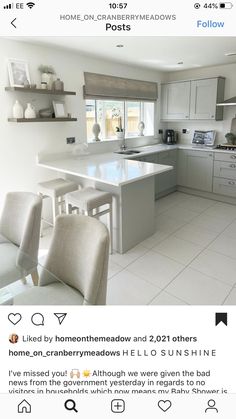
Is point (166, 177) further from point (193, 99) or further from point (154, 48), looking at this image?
point (154, 48)

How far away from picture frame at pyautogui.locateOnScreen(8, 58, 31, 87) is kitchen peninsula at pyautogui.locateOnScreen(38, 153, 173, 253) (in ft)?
2.54

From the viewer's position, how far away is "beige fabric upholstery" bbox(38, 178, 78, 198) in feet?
9.17

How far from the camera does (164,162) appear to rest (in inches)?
169

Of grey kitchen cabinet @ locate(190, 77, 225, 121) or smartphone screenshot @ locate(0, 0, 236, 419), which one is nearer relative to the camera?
smartphone screenshot @ locate(0, 0, 236, 419)

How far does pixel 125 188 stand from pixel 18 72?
158 cm

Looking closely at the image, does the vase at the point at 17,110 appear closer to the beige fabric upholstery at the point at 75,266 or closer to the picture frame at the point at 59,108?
the picture frame at the point at 59,108

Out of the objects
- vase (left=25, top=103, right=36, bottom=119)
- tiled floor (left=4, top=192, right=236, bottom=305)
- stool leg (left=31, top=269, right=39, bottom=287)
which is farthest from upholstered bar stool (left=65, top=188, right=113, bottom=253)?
stool leg (left=31, top=269, right=39, bottom=287)

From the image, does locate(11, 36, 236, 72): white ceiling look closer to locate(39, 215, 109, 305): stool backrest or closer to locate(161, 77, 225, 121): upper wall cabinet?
locate(161, 77, 225, 121): upper wall cabinet

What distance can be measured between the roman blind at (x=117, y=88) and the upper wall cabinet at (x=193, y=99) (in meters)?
0.28

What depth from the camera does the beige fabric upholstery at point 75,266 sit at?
3.88 feet

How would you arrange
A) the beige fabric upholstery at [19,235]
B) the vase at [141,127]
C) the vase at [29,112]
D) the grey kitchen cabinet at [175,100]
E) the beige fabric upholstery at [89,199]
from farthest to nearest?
1. the vase at [141,127]
2. the grey kitchen cabinet at [175,100]
3. the vase at [29,112]
4. the beige fabric upholstery at [89,199]
5. the beige fabric upholstery at [19,235]
